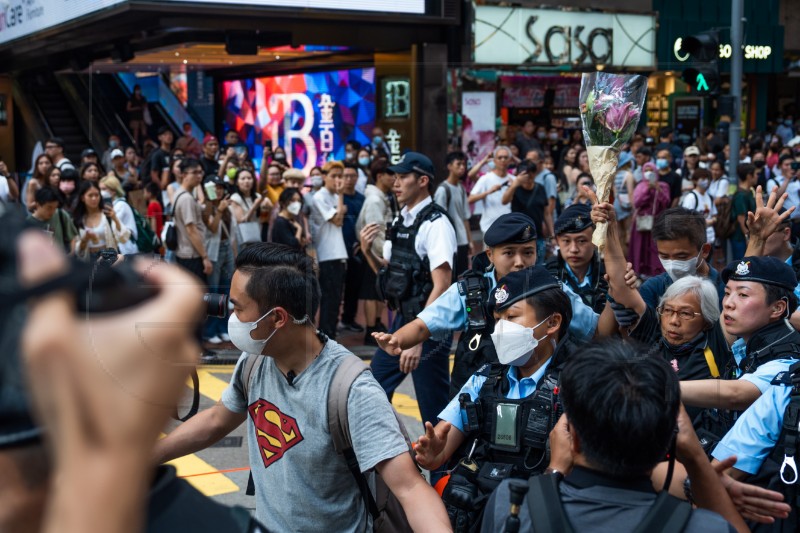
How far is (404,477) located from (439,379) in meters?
3.62

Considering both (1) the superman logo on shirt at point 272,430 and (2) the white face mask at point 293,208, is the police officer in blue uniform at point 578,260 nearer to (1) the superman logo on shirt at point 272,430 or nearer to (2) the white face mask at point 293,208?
(1) the superman logo on shirt at point 272,430

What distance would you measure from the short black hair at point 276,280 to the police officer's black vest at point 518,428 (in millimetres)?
784

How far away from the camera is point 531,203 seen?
43.0ft

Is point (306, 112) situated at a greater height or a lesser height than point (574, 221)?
greater

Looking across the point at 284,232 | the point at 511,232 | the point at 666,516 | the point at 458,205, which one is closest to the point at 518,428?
the point at 666,516

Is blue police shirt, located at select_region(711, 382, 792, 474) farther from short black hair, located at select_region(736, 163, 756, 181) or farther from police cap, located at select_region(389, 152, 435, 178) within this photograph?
short black hair, located at select_region(736, 163, 756, 181)

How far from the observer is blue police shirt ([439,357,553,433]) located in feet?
12.1

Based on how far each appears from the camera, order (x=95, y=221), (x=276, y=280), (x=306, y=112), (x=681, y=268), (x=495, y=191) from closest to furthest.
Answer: (x=276, y=280) < (x=681, y=268) < (x=95, y=221) < (x=495, y=191) < (x=306, y=112)

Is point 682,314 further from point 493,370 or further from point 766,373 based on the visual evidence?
point 493,370

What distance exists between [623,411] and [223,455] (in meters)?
5.49

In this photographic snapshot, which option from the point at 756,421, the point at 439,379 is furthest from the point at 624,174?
the point at 756,421

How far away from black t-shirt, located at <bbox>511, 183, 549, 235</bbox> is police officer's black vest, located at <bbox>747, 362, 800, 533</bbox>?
969cm

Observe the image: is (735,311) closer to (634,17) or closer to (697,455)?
(697,455)

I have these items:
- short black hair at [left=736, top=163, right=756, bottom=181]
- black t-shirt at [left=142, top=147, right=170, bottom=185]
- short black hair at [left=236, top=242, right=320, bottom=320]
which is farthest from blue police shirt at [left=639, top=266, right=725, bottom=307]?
black t-shirt at [left=142, top=147, right=170, bottom=185]
